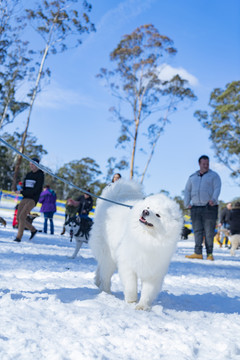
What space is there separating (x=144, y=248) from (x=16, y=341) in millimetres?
1358

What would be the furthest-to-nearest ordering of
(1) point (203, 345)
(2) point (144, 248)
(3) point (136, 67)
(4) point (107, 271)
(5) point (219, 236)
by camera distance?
1. (3) point (136, 67)
2. (5) point (219, 236)
3. (4) point (107, 271)
4. (2) point (144, 248)
5. (1) point (203, 345)

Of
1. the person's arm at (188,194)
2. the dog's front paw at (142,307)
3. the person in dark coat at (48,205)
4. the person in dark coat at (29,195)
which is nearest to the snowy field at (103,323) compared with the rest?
the dog's front paw at (142,307)

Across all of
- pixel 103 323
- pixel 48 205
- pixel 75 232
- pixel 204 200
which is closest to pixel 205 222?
pixel 204 200

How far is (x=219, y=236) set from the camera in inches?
661

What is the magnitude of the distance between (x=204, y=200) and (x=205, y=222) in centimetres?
47

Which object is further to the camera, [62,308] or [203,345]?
[62,308]

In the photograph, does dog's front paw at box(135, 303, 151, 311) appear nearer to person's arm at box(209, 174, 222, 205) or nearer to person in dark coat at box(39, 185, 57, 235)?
person's arm at box(209, 174, 222, 205)

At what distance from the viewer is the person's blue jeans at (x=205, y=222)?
23.4ft

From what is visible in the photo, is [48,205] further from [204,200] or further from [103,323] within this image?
[103,323]

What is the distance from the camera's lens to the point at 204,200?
723 centimetres

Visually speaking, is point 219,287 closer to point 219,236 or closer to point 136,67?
point 219,236

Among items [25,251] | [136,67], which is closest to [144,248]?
[25,251]

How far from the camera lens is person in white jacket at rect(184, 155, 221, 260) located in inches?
281

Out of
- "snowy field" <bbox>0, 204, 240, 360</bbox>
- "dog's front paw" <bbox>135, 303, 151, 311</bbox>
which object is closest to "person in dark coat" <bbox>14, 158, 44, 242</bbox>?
"snowy field" <bbox>0, 204, 240, 360</bbox>
